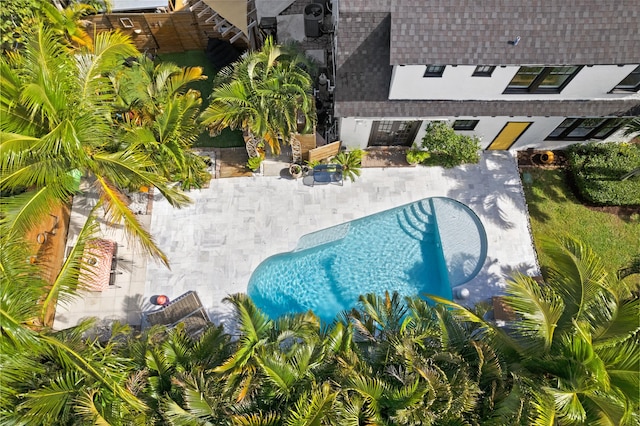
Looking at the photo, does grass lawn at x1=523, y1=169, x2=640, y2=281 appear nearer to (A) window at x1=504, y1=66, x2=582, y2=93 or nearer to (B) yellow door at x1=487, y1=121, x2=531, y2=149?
(B) yellow door at x1=487, y1=121, x2=531, y2=149

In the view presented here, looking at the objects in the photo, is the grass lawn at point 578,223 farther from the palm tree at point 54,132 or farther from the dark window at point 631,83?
the palm tree at point 54,132

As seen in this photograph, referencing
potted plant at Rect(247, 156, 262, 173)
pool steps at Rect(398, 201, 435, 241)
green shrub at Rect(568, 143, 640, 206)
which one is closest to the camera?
green shrub at Rect(568, 143, 640, 206)

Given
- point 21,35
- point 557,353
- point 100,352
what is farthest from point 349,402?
point 21,35

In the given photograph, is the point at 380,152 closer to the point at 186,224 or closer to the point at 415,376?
the point at 186,224

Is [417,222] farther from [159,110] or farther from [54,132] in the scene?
[54,132]

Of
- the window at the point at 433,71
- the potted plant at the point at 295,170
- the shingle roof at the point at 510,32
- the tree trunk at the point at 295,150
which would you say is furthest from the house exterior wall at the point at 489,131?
the shingle roof at the point at 510,32

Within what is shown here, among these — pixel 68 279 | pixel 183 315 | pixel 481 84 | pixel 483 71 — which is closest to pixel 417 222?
pixel 481 84

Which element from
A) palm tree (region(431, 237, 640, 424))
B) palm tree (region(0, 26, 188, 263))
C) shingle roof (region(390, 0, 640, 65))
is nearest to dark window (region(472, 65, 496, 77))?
shingle roof (region(390, 0, 640, 65))
